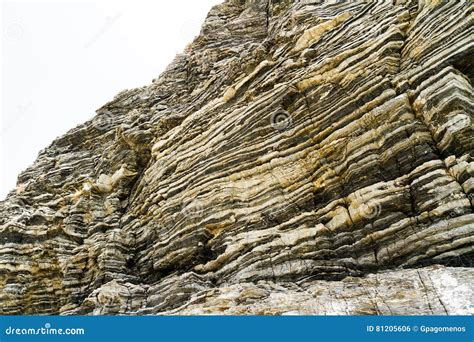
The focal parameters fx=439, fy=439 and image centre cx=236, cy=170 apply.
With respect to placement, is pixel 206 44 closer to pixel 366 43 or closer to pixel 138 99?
pixel 138 99

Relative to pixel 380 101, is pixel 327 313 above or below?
below

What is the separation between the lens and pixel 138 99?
36188 mm

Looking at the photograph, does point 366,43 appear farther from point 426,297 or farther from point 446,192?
point 426,297

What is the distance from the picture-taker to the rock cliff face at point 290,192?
15.4 m

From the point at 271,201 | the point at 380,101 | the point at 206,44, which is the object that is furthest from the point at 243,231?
the point at 206,44

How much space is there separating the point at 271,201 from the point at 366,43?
9054mm

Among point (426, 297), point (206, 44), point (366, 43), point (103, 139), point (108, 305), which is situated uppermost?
point (206, 44)

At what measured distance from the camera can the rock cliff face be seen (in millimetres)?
15406

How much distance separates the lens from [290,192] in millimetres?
20266

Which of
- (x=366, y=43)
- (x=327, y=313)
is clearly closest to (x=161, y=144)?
(x=366, y=43)

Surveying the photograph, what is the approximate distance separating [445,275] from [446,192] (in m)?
3.45

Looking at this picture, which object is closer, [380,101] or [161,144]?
[380,101]

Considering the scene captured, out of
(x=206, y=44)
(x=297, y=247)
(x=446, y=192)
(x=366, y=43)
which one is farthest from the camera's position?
(x=206, y=44)

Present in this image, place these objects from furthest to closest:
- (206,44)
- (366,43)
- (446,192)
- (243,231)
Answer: (206,44) < (366,43) < (243,231) < (446,192)
